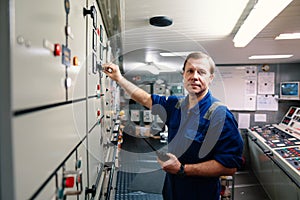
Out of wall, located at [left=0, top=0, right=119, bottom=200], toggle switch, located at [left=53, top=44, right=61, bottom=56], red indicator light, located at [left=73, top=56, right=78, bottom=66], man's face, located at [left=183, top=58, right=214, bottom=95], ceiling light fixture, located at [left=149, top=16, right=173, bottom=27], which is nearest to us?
wall, located at [left=0, top=0, right=119, bottom=200]

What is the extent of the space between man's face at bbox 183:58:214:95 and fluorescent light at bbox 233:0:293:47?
40cm

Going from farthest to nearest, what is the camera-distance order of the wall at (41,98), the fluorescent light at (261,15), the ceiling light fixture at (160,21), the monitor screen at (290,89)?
the monitor screen at (290,89), the ceiling light fixture at (160,21), the fluorescent light at (261,15), the wall at (41,98)

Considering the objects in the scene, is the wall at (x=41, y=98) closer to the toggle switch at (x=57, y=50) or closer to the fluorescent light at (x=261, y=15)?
the toggle switch at (x=57, y=50)

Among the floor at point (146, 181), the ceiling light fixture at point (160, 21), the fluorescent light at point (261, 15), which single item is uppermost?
the ceiling light fixture at point (160, 21)

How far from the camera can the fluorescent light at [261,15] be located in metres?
1.04

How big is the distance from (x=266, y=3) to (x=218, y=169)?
0.99 meters

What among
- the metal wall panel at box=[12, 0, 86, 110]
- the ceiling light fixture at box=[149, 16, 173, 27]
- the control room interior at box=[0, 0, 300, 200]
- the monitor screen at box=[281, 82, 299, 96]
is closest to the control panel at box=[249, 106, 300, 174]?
the control room interior at box=[0, 0, 300, 200]

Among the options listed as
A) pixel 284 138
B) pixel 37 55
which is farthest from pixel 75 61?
pixel 284 138

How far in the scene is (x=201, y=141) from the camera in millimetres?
1190

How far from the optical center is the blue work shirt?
113 cm

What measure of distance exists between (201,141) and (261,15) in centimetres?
89

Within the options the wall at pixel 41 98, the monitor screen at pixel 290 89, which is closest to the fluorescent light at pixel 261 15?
the wall at pixel 41 98

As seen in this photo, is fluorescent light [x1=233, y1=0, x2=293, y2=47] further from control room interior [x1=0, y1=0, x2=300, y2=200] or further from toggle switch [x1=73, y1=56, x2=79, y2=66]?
toggle switch [x1=73, y1=56, x2=79, y2=66]

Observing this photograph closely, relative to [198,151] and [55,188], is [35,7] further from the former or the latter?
[198,151]
